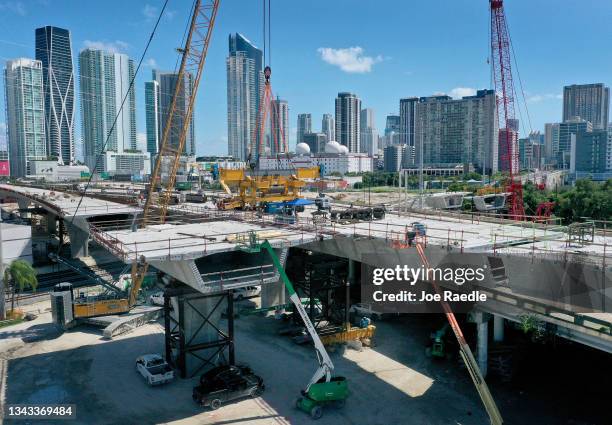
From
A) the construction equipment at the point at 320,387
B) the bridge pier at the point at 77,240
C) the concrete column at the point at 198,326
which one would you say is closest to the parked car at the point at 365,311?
the concrete column at the point at 198,326

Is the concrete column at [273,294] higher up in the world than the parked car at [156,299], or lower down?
higher up

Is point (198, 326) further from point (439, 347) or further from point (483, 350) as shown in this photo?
point (483, 350)

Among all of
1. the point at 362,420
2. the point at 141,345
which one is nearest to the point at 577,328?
the point at 362,420

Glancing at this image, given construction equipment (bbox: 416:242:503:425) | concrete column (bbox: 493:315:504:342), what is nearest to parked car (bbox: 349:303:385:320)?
concrete column (bbox: 493:315:504:342)

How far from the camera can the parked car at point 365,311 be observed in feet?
117

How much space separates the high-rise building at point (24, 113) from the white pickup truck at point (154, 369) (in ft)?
530

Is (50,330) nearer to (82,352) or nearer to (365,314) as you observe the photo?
(82,352)

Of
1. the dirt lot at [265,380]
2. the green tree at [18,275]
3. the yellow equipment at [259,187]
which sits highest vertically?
the yellow equipment at [259,187]

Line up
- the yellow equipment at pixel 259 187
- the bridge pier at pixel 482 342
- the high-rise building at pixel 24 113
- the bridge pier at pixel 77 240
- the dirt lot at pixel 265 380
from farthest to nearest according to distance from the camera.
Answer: the high-rise building at pixel 24 113, the bridge pier at pixel 77 240, the yellow equipment at pixel 259 187, the bridge pier at pixel 482 342, the dirt lot at pixel 265 380

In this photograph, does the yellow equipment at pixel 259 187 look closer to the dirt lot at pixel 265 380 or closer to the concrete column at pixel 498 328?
the dirt lot at pixel 265 380

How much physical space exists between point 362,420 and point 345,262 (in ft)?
40.2

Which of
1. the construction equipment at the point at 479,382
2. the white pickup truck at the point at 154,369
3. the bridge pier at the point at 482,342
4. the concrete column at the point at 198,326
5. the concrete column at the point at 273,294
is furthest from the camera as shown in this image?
the concrete column at the point at 273,294

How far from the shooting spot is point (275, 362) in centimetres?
2923

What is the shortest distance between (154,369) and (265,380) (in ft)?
19.2
